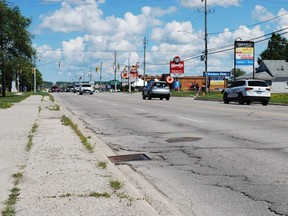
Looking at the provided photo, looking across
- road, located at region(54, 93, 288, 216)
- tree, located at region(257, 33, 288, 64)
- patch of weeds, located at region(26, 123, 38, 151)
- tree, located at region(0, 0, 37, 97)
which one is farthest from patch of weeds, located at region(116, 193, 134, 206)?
tree, located at region(257, 33, 288, 64)

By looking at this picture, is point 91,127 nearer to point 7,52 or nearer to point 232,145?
point 232,145

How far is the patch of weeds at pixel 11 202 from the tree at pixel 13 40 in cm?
3883

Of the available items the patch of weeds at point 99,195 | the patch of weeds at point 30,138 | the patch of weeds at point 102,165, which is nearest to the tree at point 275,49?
the patch of weeds at point 30,138

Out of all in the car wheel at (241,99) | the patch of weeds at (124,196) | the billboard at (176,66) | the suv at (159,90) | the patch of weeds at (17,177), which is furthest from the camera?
the billboard at (176,66)

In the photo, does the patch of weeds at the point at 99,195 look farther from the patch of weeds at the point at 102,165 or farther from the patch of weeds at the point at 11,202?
the patch of weeds at the point at 102,165

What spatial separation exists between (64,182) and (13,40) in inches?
1560

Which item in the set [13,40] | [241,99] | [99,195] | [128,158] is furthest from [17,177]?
[13,40]

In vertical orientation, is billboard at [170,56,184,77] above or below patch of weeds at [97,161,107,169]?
above

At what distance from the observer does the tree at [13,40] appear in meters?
43.3

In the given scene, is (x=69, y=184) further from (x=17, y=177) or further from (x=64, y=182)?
(x=17, y=177)

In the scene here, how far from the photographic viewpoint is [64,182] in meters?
6.60

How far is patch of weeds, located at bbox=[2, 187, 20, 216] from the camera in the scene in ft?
16.6

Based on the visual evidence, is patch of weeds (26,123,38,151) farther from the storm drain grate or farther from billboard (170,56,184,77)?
billboard (170,56,184,77)

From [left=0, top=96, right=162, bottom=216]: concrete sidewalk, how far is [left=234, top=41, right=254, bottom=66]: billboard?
4546 centimetres
